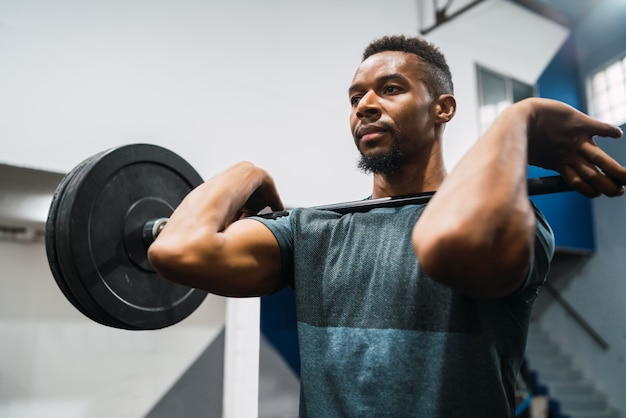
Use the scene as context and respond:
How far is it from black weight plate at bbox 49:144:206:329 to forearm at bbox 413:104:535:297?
84 cm

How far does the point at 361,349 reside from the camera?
86 cm

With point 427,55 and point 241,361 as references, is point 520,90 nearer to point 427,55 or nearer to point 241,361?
point 241,361

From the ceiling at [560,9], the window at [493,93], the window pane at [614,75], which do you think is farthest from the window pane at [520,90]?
the window pane at [614,75]

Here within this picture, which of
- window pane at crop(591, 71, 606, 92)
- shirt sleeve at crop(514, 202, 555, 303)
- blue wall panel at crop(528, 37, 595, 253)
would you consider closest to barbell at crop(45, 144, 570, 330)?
shirt sleeve at crop(514, 202, 555, 303)

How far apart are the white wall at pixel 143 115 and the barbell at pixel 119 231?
1.18 meters

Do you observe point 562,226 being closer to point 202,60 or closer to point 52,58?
point 202,60

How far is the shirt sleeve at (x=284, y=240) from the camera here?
103 cm

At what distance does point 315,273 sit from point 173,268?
0.28m

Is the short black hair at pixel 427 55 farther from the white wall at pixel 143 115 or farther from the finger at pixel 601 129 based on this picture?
the white wall at pixel 143 115

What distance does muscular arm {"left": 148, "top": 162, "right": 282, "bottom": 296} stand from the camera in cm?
91

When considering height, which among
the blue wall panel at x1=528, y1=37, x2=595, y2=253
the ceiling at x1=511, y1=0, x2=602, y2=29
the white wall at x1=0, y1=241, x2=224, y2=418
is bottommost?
the white wall at x1=0, y1=241, x2=224, y2=418

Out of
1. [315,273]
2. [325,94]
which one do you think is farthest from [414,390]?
[325,94]

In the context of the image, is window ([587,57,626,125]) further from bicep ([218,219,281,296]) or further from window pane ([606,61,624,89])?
bicep ([218,219,281,296])

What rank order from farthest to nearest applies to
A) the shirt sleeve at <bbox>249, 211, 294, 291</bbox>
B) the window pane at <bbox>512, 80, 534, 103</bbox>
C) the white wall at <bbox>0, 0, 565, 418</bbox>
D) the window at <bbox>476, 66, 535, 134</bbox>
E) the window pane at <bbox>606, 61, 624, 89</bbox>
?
the window pane at <bbox>512, 80, 534, 103</bbox>
the window at <bbox>476, 66, 535, 134</bbox>
the window pane at <bbox>606, 61, 624, 89</bbox>
the white wall at <bbox>0, 0, 565, 418</bbox>
the shirt sleeve at <bbox>249, 211, 294, 291</bbox>
